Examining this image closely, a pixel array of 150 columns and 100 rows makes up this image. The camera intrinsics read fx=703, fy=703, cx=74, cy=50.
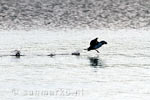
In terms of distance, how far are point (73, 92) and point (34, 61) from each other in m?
8.25

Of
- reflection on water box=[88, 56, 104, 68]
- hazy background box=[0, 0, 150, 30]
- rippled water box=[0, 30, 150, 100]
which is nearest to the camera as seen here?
rippled water box=[0, 30, 150, 100]

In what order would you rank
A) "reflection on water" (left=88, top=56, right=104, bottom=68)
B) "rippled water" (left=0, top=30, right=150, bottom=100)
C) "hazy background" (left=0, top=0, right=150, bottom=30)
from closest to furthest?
"rippled water" (left=0, top=30, right=150, bottom=100) → "reflection on water" (left=88, top=56, right=104, bottom=68) → "hazy background" (left=0, top=0, right=150, bottom=30)

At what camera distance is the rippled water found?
22750 mm

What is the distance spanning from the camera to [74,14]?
51594 millimetres

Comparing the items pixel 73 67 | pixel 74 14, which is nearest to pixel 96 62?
pixel 73 67

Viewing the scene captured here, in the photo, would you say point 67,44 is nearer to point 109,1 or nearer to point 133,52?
point 133,52

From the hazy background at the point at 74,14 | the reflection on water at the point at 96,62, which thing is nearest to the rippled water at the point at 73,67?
the reflection on water at the point at 96,62

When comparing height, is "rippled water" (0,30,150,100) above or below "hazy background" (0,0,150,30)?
below

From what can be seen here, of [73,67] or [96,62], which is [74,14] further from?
[73,67]

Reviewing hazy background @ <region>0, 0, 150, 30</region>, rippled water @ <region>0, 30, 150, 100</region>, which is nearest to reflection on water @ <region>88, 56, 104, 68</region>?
rippled water @ <region>0, 30, 150, 100</region>

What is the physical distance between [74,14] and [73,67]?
23.0 metres

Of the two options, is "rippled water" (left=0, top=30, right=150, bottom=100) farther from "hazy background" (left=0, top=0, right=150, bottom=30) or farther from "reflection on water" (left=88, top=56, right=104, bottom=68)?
"hazy background" (left=0, top=0, right=150, bottom=30)

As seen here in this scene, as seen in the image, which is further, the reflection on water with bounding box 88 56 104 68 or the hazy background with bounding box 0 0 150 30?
the hazy background with bounding box 0 0 150 30

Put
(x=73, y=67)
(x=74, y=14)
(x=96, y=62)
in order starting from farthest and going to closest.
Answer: (x=74, y=14), (x=96, y=62), (x=73, y=67)
